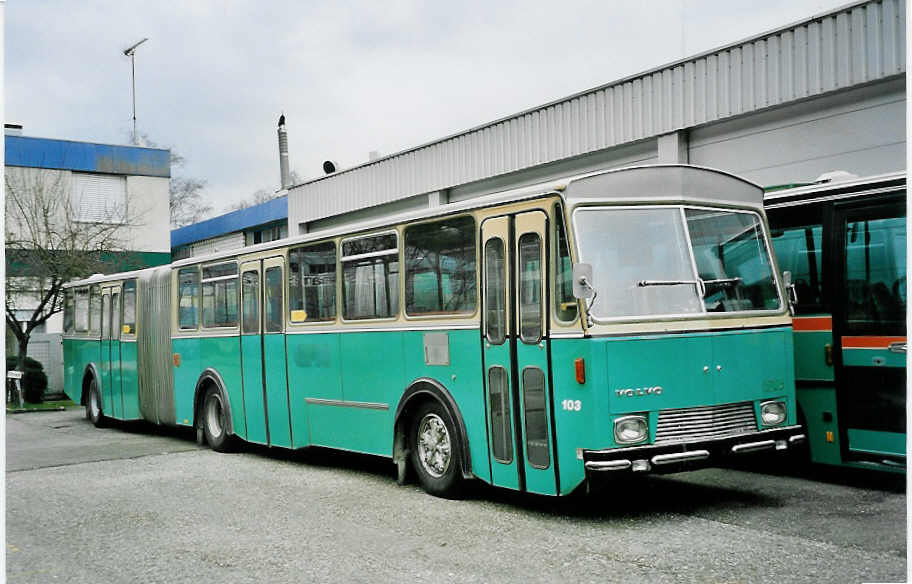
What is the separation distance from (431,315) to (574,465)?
7.97 ft

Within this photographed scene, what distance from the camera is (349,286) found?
11211mm

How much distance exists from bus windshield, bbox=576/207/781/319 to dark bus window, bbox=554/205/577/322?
0.50ft

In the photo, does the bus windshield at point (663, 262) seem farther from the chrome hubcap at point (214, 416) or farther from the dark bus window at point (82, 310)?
the dark bus window at point (82, 310)

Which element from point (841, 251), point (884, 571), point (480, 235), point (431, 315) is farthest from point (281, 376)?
point (884, 571)

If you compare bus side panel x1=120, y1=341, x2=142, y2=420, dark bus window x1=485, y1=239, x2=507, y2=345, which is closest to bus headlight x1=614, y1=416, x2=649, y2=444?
dark bus window x1=485, y1=239, x2=507, y2=345

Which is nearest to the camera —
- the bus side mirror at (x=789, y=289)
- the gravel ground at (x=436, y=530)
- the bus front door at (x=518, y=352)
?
the gravel ground at (x=436, y=530)

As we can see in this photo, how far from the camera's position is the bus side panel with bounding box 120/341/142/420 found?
1753 centimetres

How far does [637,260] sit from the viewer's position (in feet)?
26.9

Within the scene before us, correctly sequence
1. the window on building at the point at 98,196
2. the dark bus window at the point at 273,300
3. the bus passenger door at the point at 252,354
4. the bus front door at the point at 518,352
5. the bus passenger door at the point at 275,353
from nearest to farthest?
the bus front door at the point at 518,352 < the bus passenger door at the point at 275,353 < the dark bus window at the point at 273,300 < the bus passenger door at the point at 252,354 < the window on building at the point at 98,196

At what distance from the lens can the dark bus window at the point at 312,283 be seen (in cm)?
1154

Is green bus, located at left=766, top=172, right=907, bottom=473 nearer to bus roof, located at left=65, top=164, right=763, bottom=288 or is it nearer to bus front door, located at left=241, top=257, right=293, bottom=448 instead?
bus roof, located at left=65, top=164, right=763, bottom=288

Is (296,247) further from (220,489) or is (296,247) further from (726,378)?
(726,378)

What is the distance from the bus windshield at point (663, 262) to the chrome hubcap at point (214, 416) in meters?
7.89

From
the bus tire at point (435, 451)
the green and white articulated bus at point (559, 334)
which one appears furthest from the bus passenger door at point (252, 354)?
the bus tire at point (435, 451)
